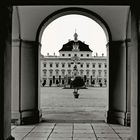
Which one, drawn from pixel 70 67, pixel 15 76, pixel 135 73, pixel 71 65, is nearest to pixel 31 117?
pixel 15 76

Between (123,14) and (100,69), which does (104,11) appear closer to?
(123,14)

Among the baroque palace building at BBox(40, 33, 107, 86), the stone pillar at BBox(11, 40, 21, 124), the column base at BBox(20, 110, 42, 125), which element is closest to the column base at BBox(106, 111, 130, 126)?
the column base at BBox(20, 110, 42, 125)

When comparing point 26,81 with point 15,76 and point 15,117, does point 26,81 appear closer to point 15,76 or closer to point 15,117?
point 15,76

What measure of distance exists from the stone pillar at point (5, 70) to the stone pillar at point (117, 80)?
5027mm

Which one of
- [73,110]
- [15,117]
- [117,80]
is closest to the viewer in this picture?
[15,117]

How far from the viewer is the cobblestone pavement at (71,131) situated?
6.62 meters

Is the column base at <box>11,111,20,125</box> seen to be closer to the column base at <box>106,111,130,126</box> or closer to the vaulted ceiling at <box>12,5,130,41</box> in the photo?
the vaulted ceiling at <box>12,5,130,41</box>

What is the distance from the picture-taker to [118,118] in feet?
29.5

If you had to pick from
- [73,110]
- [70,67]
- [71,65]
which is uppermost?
[71,65]

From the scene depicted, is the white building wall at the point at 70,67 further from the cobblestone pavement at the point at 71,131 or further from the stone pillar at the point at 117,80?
the cobblestone pavement at the point at 71,131

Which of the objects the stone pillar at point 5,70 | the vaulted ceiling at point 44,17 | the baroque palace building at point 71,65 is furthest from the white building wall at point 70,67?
the stone pillar at point 5,70

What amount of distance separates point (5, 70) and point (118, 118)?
551 centimetres

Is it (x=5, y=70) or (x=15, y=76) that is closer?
(x=5, y=70)
